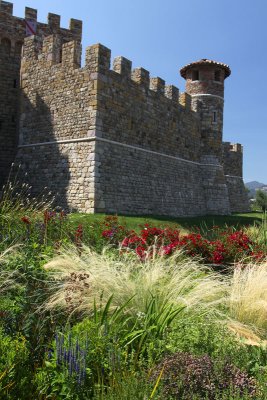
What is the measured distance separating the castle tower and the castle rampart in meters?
2.03

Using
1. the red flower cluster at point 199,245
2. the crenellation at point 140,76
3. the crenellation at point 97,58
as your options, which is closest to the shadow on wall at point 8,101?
the crenellation at point 97,58

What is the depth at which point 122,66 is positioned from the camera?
15320 mm

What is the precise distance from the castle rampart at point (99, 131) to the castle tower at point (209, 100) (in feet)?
6.66

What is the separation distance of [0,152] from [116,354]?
1548cm

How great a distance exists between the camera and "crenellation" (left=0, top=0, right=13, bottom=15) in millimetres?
17188

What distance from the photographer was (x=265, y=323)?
426 centimetres

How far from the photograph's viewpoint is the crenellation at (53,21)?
1820 centimetres

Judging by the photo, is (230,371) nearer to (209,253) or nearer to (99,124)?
(209,253)

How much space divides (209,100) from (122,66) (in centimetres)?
774

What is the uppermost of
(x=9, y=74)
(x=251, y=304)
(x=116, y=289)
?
(x=9, y=74)

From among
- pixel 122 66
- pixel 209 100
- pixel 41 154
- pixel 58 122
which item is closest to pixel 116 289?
pixel 58 122

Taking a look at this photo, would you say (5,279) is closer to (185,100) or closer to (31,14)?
(31,14)

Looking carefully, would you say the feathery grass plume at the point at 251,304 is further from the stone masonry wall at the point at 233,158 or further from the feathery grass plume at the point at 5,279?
the stone masonry wall at the point at 233,158

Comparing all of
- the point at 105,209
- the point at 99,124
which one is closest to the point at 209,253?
the point at 105,209
